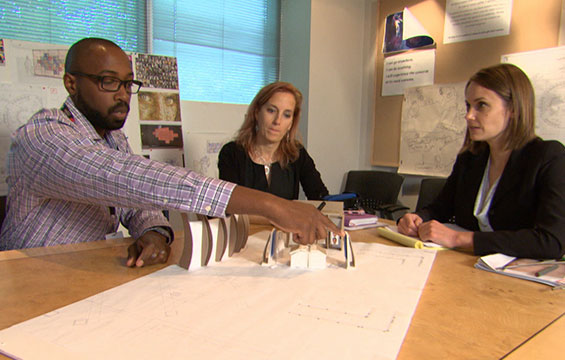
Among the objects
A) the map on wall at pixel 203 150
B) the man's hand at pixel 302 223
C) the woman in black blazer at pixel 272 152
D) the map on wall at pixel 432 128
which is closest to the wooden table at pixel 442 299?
the man's hand at pixel 302 223

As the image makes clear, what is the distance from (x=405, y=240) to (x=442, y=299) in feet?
1.65

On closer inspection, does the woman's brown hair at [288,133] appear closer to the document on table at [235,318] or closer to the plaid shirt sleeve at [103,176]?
the plaid shirt sleeve at [103,176]

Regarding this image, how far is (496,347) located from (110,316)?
713 millimetres

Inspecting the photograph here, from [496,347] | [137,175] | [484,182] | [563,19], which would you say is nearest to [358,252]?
[496,347]

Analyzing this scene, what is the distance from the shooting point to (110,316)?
74 cm

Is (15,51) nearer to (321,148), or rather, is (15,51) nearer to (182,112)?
(182,112)

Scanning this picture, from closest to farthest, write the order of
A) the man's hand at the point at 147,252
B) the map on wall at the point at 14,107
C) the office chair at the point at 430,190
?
the man's hand at the point at 147,252 < the map on wall at the point at 14,107 < the office chair at the point at 430,190

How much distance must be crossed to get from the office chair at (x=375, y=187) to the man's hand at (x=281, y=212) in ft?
6.89

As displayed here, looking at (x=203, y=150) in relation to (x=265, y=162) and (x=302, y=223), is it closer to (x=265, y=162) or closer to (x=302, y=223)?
(x=265, y=162)

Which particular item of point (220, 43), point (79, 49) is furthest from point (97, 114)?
point (220, 43)

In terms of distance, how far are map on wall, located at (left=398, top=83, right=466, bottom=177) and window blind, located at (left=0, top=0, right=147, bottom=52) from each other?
7.81ft

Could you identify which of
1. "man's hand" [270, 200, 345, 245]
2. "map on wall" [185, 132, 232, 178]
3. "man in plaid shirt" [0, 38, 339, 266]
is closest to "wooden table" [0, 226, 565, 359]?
"man in plaid shirt" [0, 38, 339, 266]

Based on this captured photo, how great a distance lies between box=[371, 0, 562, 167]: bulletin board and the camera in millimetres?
2619

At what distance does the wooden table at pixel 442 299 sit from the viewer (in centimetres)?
67
